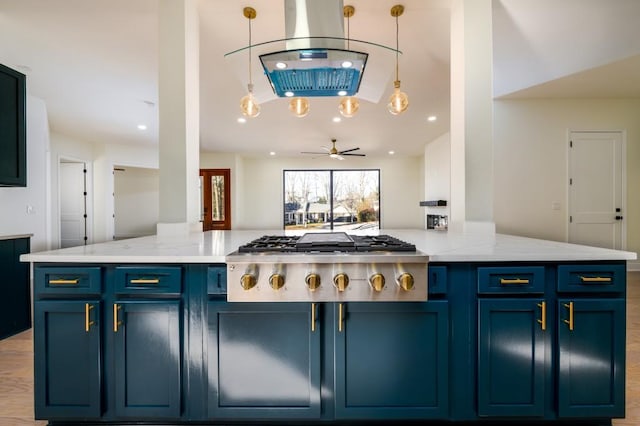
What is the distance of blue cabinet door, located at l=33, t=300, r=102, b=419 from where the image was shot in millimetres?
1422

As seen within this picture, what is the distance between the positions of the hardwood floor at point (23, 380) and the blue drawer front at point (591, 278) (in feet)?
2.63

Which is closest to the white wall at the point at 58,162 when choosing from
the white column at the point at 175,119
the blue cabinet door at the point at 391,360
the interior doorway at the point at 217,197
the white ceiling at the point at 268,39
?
the white ceiling at the point at 268,39

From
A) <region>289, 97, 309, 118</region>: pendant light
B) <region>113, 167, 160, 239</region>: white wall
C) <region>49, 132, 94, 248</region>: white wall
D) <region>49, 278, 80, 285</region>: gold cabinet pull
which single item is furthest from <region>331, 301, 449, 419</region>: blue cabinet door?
<region>113, 167, 160, 239</region>: white wall

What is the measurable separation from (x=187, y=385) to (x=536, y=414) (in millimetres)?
1565

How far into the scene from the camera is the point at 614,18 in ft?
10.0

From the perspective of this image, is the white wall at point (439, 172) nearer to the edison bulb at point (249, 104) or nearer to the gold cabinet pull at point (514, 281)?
the edison bulb at point (249, 104)

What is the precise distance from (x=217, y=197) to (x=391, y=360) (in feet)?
25.8

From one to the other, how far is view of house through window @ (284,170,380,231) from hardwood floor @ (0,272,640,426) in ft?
22.5

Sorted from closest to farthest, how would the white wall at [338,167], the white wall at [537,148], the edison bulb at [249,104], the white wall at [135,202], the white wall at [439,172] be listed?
the edison bulb at [249,104] < the white wall at [537,148] < the white wall at [439,172] < the white wall at [338,167] < the white wall at [135,202]

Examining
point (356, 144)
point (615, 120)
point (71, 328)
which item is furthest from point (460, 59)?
point (356, 144)

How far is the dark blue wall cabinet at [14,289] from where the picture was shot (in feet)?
8.60

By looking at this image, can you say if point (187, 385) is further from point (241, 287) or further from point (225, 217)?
point (225, 217)

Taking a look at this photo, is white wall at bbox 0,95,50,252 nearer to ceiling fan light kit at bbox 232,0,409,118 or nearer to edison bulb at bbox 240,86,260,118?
edison bulb at bbox 240,86,260,118

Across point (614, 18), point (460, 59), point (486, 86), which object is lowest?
point (486, 86)
